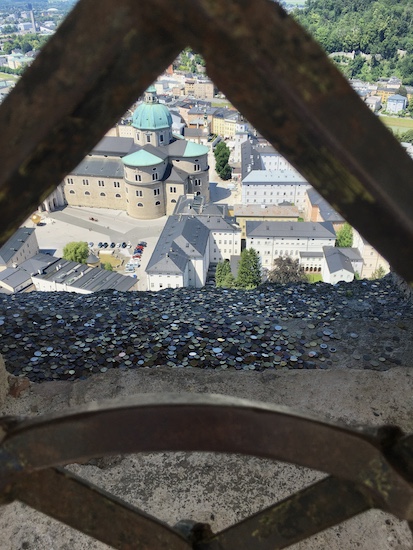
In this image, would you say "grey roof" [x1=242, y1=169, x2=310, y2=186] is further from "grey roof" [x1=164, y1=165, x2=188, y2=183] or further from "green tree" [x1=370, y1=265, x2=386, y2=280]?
"green tree" [x1=370, y1=265, x2=386, y2=280]

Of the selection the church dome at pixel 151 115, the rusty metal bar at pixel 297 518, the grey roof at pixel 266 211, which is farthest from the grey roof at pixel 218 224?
the rusty metal bar at pixel 297 518

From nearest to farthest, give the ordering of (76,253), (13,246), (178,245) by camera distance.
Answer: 1. (178,245)
2. (13,246)
3. (76,253)

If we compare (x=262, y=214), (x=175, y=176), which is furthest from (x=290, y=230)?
(x=175, y=176)

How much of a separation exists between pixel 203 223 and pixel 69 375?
1769 cm

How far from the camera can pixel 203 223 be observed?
2022 centimetres

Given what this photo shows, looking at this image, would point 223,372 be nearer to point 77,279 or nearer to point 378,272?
point 77,279

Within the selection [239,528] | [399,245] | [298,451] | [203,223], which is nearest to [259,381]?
[239,528]

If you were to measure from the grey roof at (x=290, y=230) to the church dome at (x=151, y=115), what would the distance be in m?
8.52

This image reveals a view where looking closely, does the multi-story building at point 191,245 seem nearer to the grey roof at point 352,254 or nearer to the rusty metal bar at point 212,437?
the grey roof at point 352,254

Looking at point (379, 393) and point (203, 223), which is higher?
point (379, 393)

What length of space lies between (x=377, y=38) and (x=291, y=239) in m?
36.7

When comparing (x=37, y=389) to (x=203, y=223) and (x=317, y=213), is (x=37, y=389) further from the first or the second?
(x=317, y=213)

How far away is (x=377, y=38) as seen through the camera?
155 ft

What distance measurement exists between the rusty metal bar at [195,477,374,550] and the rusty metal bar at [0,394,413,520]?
7 centimetres
